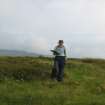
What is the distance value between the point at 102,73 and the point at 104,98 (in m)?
7.43

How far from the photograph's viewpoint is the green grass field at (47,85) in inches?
627

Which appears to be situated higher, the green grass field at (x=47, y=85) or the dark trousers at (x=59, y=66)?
the dark trousers at (x=59, y=66)

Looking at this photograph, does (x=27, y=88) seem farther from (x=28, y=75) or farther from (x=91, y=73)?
(x=91, y=73)

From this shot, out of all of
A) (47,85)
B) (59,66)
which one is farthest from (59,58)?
(47,85)

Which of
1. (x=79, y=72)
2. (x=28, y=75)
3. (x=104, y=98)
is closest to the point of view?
(x=104, y=98)

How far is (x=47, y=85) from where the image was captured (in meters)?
19.2

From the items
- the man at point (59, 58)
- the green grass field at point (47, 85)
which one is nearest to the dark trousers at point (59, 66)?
the man at point (59, 58)

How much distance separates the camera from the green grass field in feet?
52.3

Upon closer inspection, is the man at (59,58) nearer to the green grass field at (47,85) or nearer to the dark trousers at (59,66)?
the dark trousers at (59,66)

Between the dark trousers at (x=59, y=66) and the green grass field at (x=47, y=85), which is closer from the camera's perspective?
the green grass field at (x=47, y=85)

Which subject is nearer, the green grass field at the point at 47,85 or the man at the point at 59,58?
the green grass field at the point at 47,85

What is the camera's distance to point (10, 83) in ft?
62.3

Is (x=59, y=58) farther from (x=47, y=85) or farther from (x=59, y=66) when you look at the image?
(x=47, y=85)

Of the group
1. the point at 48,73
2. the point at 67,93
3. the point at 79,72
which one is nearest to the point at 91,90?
the point at 67,93
